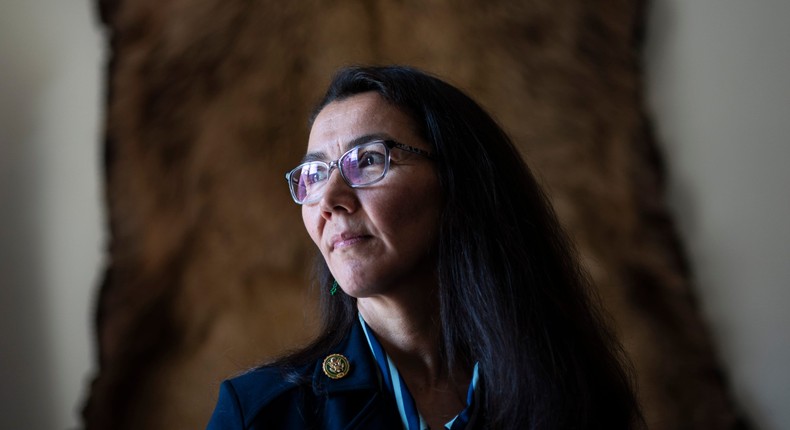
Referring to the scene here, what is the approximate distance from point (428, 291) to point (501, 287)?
94mm

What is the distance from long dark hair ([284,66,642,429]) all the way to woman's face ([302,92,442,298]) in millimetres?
23

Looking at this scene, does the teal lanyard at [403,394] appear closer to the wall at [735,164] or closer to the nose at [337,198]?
the nose at [337,198]

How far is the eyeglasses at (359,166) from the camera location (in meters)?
0.82

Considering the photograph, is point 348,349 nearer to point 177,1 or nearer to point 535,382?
point 535,382

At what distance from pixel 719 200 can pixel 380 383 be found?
39.4 inches

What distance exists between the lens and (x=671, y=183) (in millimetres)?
1471

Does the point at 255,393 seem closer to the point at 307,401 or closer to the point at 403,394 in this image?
the point at 307,401

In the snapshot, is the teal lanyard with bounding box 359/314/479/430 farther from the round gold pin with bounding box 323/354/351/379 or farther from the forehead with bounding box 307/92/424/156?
the forehead with bounding box 307/92/424/156

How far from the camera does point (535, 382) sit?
795 millimetres

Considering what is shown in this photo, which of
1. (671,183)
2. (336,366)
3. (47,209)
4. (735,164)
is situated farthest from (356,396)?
(735,164)

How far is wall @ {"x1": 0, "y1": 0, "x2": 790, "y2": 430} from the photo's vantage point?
1.04 metres


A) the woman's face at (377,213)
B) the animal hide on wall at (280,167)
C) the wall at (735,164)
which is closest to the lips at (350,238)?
the woman's face at (377,213)

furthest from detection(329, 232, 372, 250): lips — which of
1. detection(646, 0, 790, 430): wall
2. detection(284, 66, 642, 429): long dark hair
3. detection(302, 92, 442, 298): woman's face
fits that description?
detection(646, 0, 790, 430): wall

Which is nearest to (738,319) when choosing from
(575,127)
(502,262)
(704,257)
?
(704,257)
